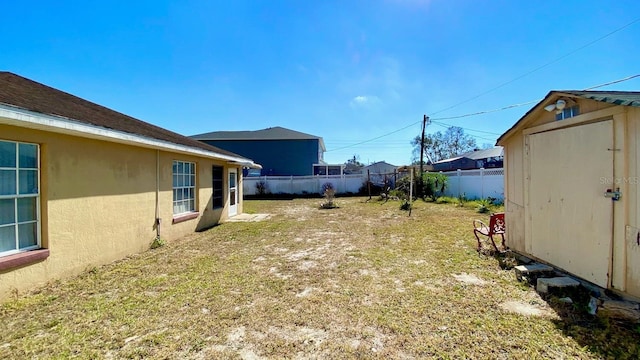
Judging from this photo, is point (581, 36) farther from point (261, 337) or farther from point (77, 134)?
point (77, 134)

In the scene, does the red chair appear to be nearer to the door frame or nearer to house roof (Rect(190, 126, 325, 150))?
the door frame

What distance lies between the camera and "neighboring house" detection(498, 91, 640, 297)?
2967mm

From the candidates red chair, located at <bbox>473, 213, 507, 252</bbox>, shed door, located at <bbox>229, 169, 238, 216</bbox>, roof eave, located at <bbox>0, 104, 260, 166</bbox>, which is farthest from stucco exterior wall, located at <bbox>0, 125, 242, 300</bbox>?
red chair, located at <bbox>473, 213, 507, 252</bbox>

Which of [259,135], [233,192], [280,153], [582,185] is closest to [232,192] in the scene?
[233,192]

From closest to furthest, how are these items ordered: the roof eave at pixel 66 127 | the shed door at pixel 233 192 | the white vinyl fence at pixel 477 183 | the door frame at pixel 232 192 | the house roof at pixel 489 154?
the roof eave at pixel 66 127, the door frame at pixel 232 192, the shed door at pixel 233 192, the white vinyl fence at pixel 477 183, the house roof at pixel 489 154

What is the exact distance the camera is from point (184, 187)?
25.4 ft

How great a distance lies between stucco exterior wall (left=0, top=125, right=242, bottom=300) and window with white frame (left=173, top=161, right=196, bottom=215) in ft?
1.60

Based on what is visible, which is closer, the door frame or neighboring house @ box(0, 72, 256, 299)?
neighboring house @ box(0, 72, 256, 299)

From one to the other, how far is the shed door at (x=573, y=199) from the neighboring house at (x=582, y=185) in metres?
0.01

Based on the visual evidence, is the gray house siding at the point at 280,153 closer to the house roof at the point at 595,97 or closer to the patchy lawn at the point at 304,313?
the patchy lawn at the point at 304,313

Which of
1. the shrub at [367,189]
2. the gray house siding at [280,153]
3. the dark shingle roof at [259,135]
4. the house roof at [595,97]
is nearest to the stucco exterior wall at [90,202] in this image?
the house roof at [595,97]

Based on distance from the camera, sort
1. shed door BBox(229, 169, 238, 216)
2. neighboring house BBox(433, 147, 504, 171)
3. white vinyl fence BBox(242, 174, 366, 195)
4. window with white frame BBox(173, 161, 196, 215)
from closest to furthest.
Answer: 1. window with white frame BBox(173, 161, 196, 215)
2. shed door BBox(229, 169, 238, 216)
3. white vinyl fence BBox(242, 174, 366, 195)
4. neighboring house BBox(433, 147, 504, 171)

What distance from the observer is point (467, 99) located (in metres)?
17.3

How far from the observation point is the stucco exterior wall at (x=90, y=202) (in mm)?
3832
